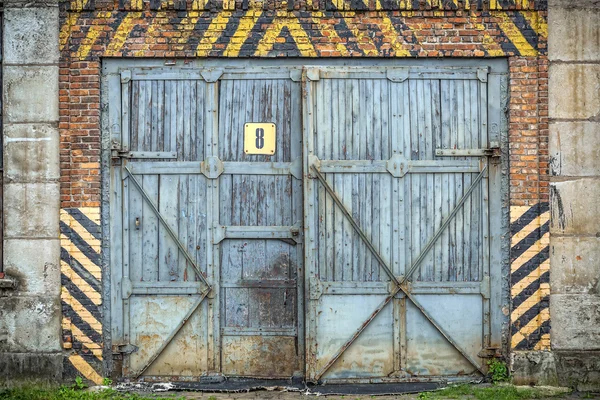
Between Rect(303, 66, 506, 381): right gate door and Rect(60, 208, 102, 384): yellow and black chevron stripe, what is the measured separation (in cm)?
219

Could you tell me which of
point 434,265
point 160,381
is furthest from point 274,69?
point 160,381

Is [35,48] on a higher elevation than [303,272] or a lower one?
higher

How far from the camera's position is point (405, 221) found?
770cm

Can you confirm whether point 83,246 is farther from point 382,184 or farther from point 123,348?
point 382,184

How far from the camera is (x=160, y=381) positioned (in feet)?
25.3

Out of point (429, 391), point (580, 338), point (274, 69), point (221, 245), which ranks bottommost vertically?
point (429, 391)

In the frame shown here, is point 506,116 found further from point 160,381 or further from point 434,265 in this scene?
point 160,381

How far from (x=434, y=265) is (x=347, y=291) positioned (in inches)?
36.6

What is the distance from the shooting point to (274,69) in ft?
25.3

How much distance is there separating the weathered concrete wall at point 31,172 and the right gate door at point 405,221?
8.71 feet

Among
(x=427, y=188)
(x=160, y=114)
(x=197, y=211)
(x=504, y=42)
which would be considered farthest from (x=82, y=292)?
(x=504, y=42)

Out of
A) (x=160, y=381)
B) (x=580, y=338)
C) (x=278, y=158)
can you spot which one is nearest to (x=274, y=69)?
(x=278, y=158)

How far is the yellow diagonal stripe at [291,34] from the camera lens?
7.64m

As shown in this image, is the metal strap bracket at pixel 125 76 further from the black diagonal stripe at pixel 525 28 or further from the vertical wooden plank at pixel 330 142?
the black diagonal stripe at pixel 525 28
